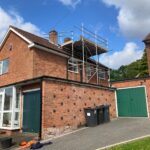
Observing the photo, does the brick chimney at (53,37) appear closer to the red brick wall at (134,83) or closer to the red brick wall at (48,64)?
the red brick wall at (48,64)

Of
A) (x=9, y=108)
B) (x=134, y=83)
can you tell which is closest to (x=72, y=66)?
(x=134, y=83)

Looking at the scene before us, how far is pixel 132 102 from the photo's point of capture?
1922 cm

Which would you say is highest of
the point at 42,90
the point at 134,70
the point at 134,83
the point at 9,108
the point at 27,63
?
the point at 134,70

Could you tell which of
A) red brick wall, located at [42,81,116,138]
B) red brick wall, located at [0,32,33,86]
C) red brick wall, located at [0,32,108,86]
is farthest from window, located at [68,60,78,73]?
red brick wall, located at [42,81,116,138]

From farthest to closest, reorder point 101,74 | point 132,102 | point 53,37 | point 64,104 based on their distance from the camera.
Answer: point 101,74
point 53,37
point 132,102
point 64,104

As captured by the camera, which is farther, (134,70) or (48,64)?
(134,70)

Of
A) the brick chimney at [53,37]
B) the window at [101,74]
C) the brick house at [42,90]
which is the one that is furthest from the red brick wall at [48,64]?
the window at [101,74]

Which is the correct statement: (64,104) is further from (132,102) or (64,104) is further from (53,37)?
(53,37)

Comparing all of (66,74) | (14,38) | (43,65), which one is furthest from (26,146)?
(14,38)

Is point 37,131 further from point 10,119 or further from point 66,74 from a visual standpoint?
point 66,74

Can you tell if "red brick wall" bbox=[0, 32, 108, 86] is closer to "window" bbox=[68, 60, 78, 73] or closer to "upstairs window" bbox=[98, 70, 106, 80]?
"window" bbox=[68, 60, 78, 73]

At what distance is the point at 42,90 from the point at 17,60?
804cm

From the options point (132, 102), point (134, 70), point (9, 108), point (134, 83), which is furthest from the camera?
point (134, 70)

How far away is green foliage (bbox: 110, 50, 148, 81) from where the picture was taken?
41438 millimetres
